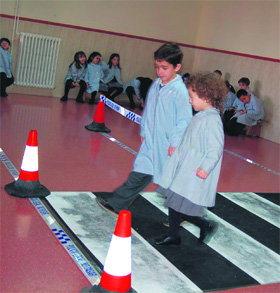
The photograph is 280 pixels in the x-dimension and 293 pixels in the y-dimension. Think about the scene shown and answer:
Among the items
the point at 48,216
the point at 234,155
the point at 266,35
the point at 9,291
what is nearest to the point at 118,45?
the point at 266,35

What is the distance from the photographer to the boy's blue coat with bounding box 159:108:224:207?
3.21 metres

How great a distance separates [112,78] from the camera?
10.5 metres

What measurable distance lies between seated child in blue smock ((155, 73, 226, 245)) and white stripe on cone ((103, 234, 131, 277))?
0.81 metres

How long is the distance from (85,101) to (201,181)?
7430 millimetres

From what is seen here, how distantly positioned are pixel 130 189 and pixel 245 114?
6.06 metres

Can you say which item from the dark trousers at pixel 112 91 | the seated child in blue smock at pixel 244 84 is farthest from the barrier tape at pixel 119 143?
the seated child in blue smock at pixel 244 84

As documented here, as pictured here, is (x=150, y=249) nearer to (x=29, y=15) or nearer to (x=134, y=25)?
(x=29, y=15)

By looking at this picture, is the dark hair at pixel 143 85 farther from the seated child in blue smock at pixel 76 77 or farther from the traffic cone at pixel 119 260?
the traffic cone at pixel 119 260

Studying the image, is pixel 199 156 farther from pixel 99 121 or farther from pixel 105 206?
pixel 99 121

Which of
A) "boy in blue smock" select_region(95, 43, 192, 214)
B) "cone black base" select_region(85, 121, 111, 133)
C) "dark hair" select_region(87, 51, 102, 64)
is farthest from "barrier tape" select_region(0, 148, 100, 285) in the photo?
"dark hair" select_region(87, 51, 102, 64)

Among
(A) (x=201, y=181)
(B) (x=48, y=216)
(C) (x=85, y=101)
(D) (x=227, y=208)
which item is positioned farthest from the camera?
(C) (x=85, y=101)

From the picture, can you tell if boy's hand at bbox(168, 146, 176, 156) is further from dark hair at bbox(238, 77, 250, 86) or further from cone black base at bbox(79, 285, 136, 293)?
dark hair at bbox(238, 77, 250, 86)

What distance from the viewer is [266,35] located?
32.2 feet

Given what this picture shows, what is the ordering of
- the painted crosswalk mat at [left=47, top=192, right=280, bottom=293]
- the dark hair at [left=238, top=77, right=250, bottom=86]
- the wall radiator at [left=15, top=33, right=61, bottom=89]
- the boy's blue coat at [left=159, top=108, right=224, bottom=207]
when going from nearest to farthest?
the painted crosswalk mat at [left=47, top=192, right=280, bottom=293] < the boy's blue coat at [left=159, top=108, right=224, bottom=207] < the dark hair at [left=238, top=77, right=250, bottom=86] < the wall radiator at [left=15, top=33, right=61, bottom=89]
